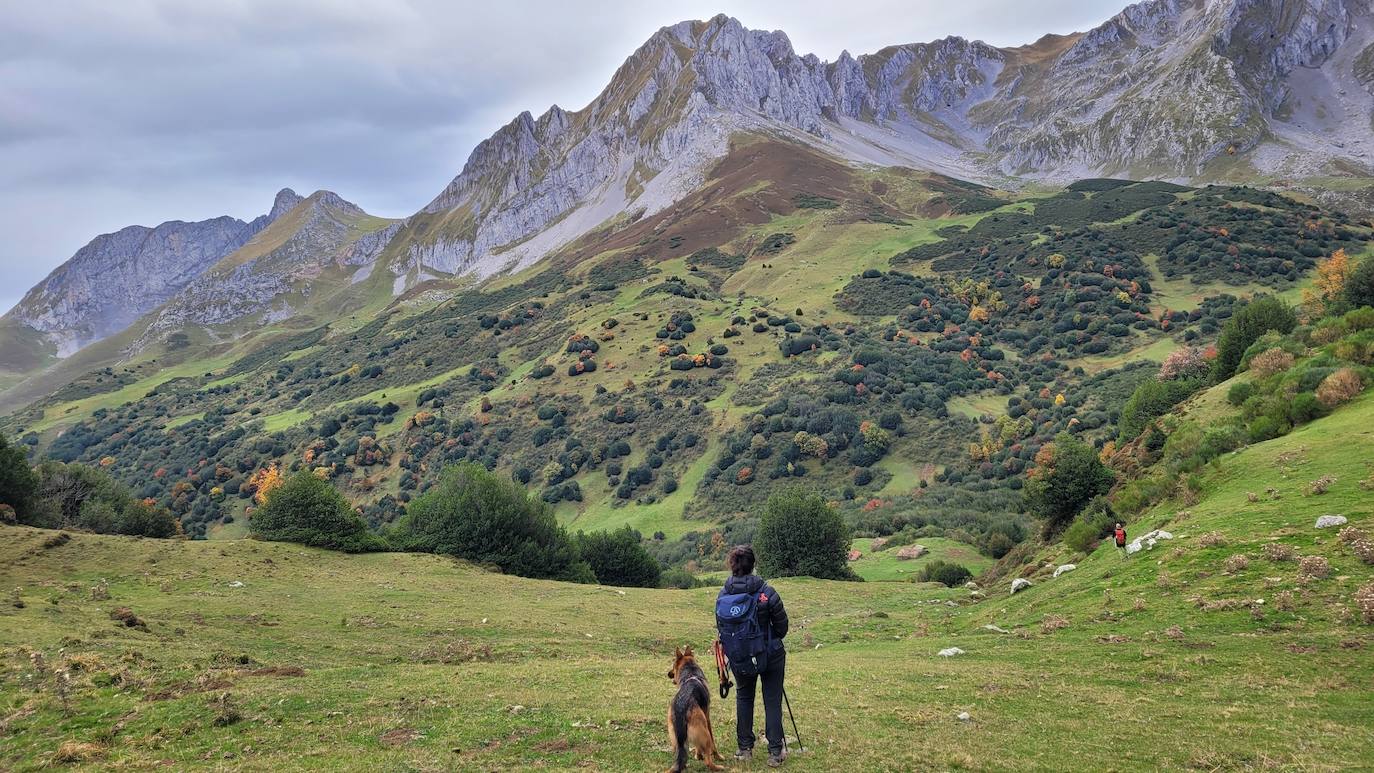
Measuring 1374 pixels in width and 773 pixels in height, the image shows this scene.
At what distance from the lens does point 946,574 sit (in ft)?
127

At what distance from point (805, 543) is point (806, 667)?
27643mm

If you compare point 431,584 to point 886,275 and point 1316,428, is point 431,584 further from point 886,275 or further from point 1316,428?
point 886,275

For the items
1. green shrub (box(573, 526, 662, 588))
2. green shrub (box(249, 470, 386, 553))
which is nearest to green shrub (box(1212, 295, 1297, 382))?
green shrub (box(573, 526, 662, 588))

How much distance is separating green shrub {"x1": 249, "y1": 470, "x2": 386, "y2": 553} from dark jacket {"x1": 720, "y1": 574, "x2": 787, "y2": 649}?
1284 inches

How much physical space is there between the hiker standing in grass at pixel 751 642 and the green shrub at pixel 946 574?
33.0 metres

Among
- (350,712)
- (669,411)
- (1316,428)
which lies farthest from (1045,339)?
(350,712)

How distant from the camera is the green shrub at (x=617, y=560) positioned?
152 feet

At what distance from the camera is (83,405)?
19475 cm

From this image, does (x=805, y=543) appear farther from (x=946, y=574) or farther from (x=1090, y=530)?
(x=1090, y=530)

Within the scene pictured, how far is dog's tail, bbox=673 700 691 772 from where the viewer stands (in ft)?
25.9

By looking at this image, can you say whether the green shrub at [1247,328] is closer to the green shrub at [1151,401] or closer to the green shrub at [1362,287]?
the green shrub at [1151,401]

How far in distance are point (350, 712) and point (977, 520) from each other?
51.4m

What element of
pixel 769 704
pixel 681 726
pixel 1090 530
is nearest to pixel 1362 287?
pixel 1090 530

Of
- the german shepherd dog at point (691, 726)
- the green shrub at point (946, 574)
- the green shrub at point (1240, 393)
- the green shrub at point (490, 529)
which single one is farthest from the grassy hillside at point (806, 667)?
the green shrub at point (946, 574)
